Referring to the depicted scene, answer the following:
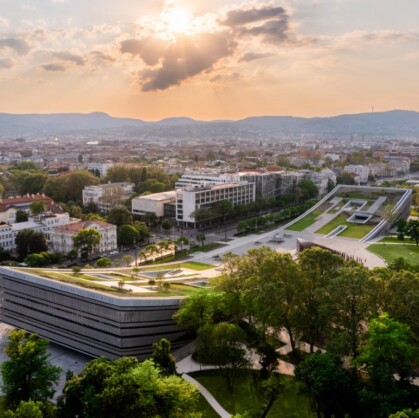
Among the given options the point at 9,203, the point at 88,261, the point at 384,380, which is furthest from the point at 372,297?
the point at 9,203

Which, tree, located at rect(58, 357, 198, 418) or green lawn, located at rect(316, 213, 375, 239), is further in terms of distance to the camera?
green lawn, located at rect(316, 213, 375, 239)

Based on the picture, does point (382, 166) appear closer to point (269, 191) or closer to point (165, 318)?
point (269, 191)

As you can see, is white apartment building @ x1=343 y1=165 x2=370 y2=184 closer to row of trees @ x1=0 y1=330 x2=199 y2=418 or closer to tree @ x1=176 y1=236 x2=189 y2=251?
tree @ x1=176 y1=236 x2=189 y2=251

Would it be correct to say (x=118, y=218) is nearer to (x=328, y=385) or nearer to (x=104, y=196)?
(x=104, y=196)

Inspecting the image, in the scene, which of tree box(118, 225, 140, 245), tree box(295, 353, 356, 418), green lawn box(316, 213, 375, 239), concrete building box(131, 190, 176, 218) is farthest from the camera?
concrete building box(131, 190, 176, 218)

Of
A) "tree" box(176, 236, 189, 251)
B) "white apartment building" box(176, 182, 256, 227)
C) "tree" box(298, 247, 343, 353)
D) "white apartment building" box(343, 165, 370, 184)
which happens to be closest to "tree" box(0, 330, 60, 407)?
"tree" box(298, 247, 343, 353)

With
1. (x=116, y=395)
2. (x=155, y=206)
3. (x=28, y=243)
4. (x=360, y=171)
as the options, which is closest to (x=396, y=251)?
(x=116, y=395)

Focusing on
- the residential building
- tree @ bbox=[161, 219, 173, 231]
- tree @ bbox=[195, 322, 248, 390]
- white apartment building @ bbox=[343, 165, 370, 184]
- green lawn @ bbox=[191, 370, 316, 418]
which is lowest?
green lawn @ bbox=[191, 370, 316, 418]

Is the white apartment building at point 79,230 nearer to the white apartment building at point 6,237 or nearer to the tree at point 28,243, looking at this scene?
the tree at point 28,243
